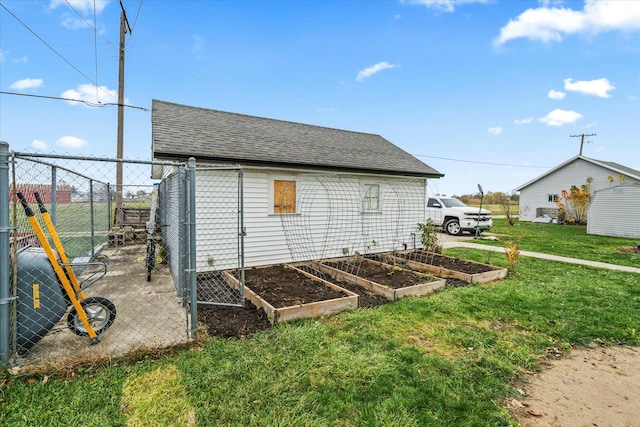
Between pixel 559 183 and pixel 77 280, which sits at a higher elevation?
pixel 559 183

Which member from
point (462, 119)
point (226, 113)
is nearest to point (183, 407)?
point (226, 113)

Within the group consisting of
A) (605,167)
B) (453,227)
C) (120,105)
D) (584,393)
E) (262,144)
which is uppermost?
(120,105)

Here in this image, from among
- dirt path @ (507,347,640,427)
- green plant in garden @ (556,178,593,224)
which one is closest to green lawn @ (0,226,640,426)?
dirt path @ (507,347,640,427)

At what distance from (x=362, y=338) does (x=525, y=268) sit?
6163 mm

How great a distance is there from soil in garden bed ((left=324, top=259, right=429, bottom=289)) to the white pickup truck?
29.2 feet

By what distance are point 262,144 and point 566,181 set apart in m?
24.4

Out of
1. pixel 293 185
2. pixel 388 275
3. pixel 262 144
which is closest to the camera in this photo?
pixel 388 275

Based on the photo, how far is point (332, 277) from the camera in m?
6.29

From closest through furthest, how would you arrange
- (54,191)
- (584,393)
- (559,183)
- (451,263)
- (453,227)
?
1. (584,393)
2. (54,191)
3. (451,263)
4. (453,227)
5. (559,183)

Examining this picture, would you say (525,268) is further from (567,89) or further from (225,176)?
(567,89)

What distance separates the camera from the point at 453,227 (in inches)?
588

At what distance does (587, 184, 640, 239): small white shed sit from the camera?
14.3m

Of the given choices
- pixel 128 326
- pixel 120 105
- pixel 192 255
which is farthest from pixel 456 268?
pixel 120 105

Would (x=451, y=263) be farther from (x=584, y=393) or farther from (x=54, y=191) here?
(x=54, y=191)
